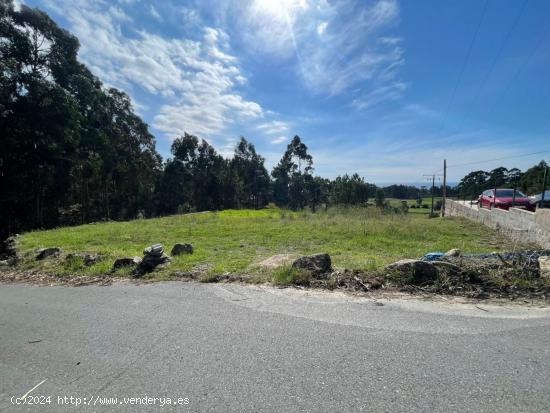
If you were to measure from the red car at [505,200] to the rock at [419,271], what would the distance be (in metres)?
10.7

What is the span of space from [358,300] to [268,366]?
1.72 metres

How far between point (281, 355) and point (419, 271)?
2660 mm

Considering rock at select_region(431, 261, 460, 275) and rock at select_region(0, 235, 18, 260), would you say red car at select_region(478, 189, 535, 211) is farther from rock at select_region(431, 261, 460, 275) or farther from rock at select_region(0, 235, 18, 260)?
rock at select_region(0, 235, 18, 260)

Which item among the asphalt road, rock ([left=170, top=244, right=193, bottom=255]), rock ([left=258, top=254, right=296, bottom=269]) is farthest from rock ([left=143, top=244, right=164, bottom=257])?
rock ([left=258, top=254, right=296, bottom=269])

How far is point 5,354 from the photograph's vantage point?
2.48 m

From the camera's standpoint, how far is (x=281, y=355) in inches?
89.8

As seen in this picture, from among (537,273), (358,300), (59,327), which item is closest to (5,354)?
(59,327)

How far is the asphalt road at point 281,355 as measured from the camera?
1793 mm

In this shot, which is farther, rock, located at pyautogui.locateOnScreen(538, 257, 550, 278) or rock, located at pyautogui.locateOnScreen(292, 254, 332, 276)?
rock, located at pyautogui.locateOnScreen(292, 254, 332, 276)

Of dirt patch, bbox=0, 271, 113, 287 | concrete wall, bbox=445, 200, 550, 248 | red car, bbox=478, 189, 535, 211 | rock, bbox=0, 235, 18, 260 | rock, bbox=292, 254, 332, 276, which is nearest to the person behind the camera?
rock, bbox=292, 254, 332, 276

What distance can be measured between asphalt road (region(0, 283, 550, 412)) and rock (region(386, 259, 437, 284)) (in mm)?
653

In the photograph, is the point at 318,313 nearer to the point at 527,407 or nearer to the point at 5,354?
the point at 527,407

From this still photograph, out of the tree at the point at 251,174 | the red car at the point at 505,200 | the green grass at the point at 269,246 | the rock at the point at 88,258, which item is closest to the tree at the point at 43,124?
the green grass at the point at 269,246

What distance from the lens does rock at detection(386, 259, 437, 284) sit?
3.81m
